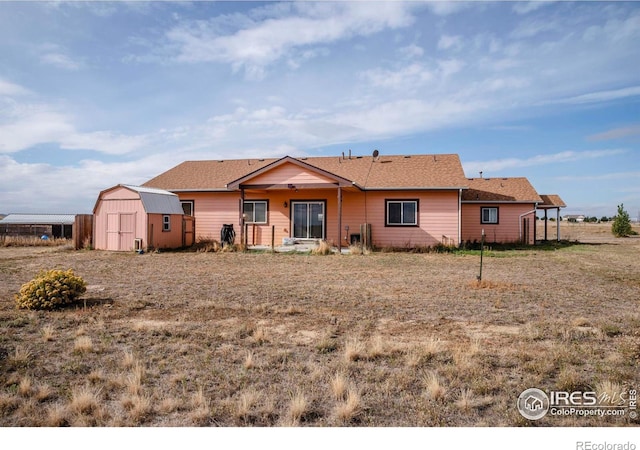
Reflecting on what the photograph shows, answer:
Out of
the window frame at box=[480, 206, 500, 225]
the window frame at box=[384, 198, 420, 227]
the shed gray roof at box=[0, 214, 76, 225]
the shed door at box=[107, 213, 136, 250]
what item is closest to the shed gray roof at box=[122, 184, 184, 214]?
the shed door at box=[107, 213, 136, 250]

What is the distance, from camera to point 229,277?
11.8 m

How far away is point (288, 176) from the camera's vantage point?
2012cm

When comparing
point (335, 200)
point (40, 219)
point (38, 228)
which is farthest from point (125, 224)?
point (40, 219)

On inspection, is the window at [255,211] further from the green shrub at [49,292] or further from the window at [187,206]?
the green shrub at [49,292]

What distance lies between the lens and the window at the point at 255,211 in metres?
22.8

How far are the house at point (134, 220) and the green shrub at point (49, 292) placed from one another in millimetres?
11937

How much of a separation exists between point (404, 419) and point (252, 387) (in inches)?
60.4

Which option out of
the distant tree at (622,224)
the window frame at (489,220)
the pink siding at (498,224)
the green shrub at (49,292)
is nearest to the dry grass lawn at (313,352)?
the green shrub at (49,292)

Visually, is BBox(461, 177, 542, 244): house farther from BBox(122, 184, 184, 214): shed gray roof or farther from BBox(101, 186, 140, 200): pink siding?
BBox(101, 186, 140, 200): pink siding

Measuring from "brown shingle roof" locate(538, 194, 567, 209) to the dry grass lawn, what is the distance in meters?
17.3

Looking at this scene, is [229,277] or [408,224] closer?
[229,277]

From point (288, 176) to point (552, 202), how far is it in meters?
17.7
